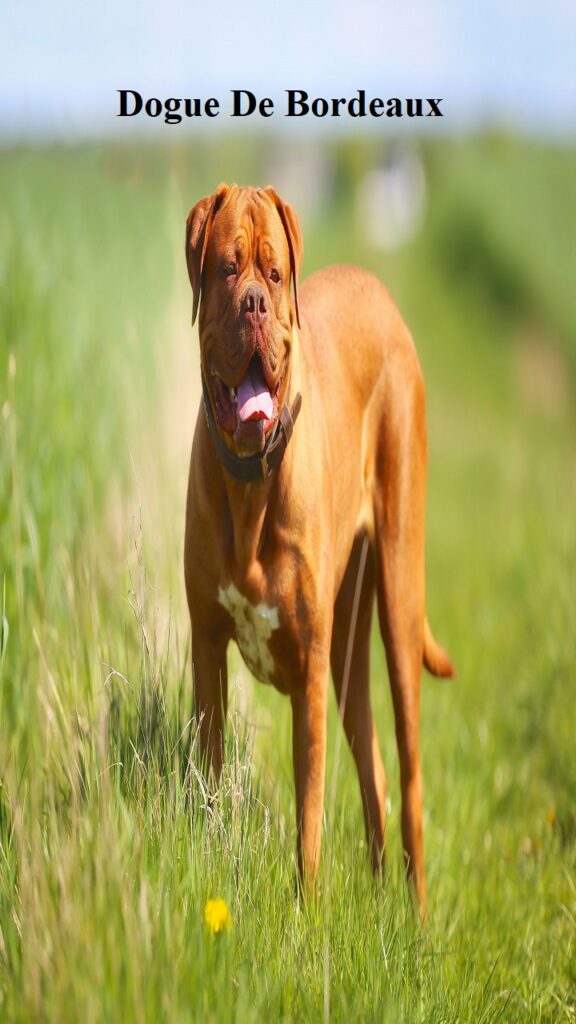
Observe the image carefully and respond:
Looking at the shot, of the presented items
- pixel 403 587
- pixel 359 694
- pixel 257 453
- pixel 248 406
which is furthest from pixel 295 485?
pixel 359 694

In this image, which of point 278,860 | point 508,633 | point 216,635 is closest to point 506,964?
point 278,860

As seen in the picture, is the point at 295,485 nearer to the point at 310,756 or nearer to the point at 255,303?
the point at 255,303

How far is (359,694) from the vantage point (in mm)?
4312

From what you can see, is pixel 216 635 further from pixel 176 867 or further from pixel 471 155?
pixel 471 155

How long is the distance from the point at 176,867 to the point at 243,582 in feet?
2.43

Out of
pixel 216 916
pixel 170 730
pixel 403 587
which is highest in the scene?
pixel 403 587

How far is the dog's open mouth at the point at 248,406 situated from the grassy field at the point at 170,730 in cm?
35

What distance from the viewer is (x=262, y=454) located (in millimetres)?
3178

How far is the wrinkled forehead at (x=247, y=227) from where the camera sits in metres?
3.07

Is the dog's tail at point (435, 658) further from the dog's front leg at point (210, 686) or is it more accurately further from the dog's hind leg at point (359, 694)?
the dog's front leg at point (210, 686)

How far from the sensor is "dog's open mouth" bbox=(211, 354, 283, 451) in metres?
3.06

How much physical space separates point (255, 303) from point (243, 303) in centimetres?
3

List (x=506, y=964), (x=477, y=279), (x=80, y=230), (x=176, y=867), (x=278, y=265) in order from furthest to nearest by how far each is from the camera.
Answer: (x=477, y=279)
(x=80, y=230)
(x=506, y=964)
(x=278, y=265)
(x=176, y=867)

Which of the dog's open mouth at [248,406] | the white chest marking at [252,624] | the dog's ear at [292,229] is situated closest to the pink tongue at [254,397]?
the dog's open mouth at [248,406]
